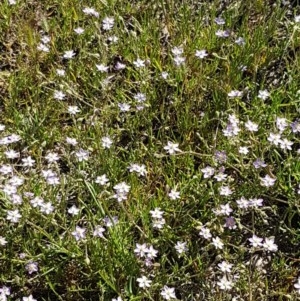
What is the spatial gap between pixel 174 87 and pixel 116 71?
1.16 feet

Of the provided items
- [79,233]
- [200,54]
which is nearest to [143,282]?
[79,233]

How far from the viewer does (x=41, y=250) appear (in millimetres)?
2803

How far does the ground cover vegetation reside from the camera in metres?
2.76

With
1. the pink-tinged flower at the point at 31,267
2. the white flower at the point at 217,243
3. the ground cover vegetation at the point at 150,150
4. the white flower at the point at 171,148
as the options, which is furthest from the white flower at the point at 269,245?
the pink-tinged flower at the point at 31,267

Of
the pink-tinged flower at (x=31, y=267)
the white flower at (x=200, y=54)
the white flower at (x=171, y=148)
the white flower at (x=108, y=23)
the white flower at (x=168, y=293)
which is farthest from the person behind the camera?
the white flower at (x=108, y=23)

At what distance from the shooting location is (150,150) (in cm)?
310

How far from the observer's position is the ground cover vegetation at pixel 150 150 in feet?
9.04

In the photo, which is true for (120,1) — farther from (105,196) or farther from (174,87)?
(105,196)

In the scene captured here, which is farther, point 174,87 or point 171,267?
point 174,87

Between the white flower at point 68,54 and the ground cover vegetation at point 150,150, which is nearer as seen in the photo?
the ground cover vegetation at point 150,150

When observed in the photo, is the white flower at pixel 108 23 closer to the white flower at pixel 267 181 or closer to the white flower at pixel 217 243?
the white flower at pixel 267 181

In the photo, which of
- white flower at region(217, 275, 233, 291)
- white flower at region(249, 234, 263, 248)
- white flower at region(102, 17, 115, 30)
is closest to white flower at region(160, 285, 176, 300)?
white flower at region(217, 275, 233, 291)

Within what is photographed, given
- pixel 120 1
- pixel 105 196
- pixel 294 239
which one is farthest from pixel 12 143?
pixel 294 239

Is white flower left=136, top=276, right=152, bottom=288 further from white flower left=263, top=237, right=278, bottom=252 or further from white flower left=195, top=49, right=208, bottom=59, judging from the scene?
white flower left=195, top=49, right=208, bottom=59
